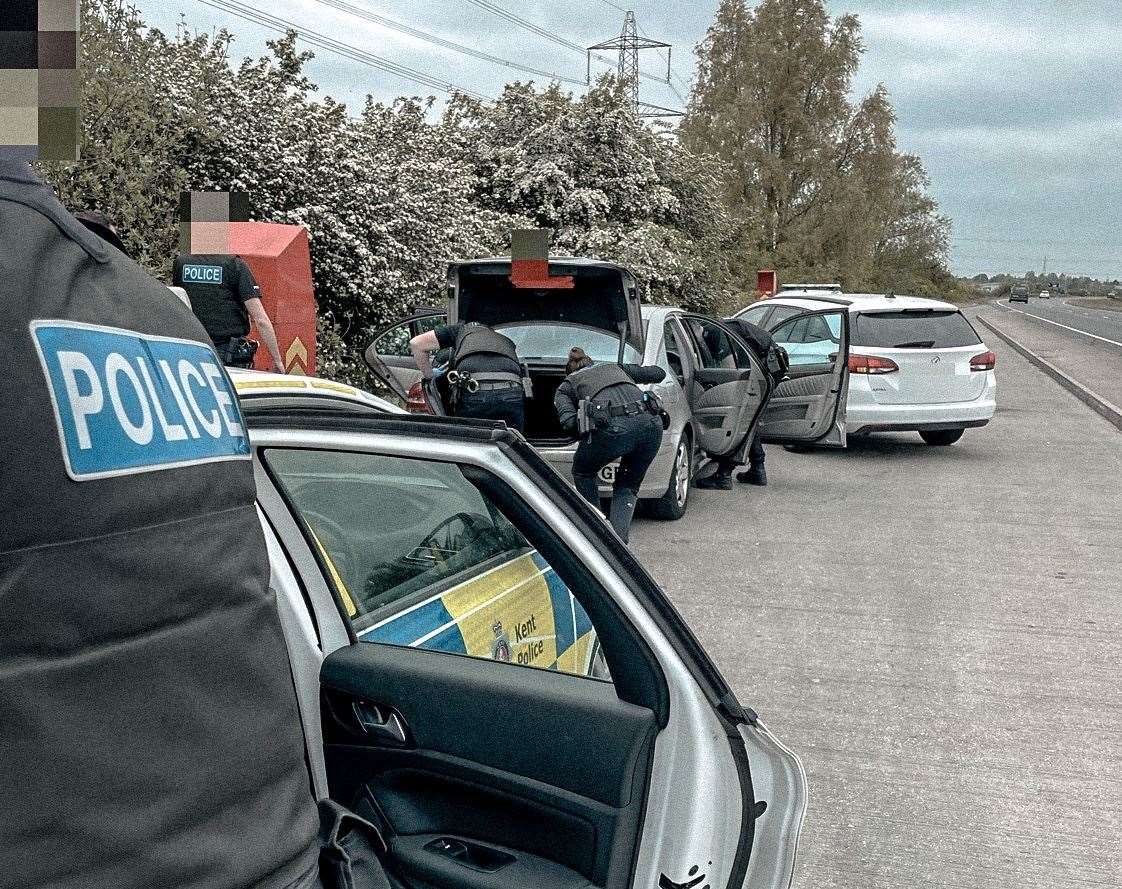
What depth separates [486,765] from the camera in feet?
8.05

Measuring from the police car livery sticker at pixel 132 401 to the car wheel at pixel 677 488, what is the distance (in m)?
7.42

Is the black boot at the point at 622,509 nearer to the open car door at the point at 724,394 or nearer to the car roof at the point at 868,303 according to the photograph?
the open car door at the point at 724,394

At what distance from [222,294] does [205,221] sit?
1.43 ft

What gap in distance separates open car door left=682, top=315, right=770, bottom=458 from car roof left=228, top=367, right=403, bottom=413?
21.8 feet

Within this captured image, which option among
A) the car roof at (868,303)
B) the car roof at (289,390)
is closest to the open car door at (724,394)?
the car roof at (868,303)

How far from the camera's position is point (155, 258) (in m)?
9.48

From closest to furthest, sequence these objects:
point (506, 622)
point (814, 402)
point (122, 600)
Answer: point (122, 600), point (506, 622), point (814, 402)

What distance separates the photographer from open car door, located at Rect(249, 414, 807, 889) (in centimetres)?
212

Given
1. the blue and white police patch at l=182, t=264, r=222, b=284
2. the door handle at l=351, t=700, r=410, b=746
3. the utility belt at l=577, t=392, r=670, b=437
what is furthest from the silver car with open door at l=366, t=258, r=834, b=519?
the door handle at l=351, t=700, r=410, b=746

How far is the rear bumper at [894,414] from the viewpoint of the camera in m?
11.9

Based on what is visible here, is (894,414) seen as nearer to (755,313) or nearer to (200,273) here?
(755,313)

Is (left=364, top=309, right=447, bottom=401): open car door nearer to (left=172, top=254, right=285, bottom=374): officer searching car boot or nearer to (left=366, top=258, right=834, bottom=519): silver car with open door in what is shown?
(left=366, top=258, right=834, bottom=519): silver car with open door

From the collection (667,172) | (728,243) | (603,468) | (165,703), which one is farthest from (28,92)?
(728,243)

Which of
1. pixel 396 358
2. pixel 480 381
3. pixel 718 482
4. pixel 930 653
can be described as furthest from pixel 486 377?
pixel 718 482
